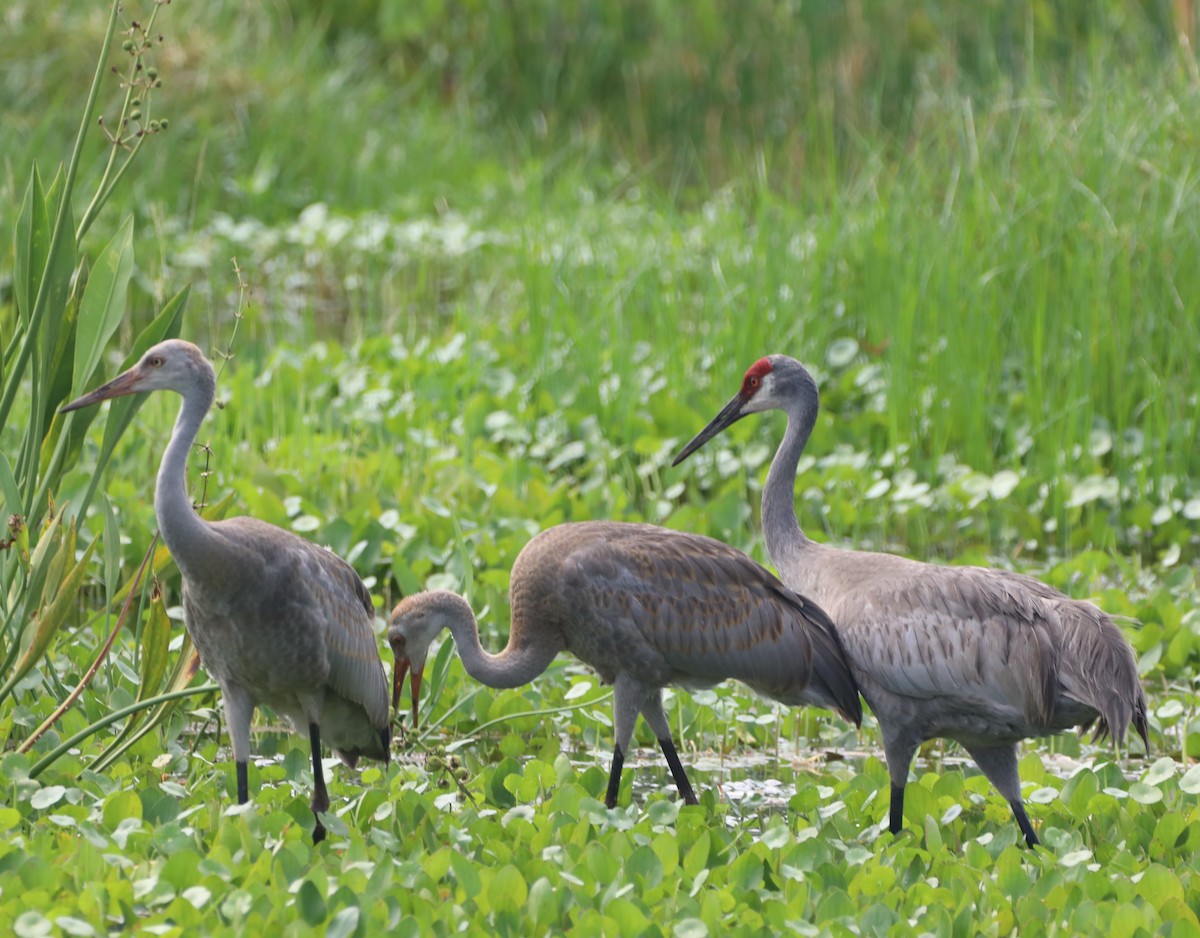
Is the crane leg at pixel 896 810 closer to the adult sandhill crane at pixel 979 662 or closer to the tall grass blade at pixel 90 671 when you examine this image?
the adult sandhill crane at pixel 979 662

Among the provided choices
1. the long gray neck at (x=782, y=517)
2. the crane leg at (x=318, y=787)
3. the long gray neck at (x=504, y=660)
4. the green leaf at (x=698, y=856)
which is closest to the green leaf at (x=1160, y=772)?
the long gray neck at (x=782, y=517)

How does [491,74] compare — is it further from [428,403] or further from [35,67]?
[428,403]

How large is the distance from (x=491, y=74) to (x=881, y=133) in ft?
11.4

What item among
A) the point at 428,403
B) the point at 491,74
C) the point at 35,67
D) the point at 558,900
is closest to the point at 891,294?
the point at 428,403

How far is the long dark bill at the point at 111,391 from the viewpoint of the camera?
4.21 metres

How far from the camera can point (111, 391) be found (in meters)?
4.25

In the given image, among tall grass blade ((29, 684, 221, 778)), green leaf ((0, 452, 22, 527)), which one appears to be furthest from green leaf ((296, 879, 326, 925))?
green leaf ((0, 452, 22, 527))

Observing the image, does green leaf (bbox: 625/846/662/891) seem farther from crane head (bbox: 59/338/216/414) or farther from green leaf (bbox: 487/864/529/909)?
crane head (bbox: 59/338/216/414)

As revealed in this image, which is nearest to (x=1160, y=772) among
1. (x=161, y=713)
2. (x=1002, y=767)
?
(x=1002, y=767)

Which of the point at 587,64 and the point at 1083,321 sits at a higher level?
the point at 587,64

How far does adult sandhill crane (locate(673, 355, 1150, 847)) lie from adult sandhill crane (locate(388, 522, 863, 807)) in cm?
14

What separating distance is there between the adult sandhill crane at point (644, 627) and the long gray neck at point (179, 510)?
0.94 metres

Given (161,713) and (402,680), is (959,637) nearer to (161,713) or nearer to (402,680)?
(402,680)

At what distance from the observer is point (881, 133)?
43.9ft
